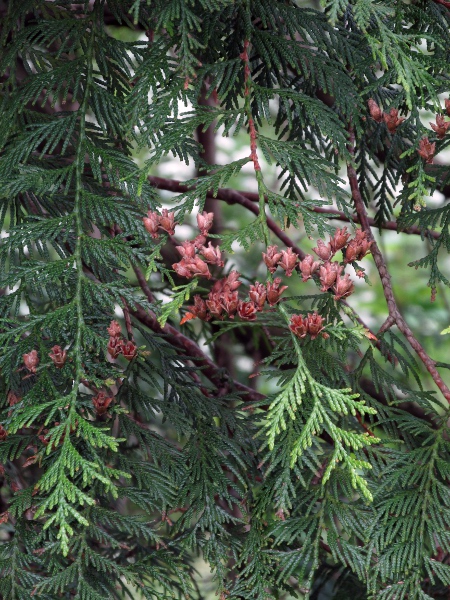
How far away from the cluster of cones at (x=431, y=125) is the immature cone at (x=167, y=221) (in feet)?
1.17

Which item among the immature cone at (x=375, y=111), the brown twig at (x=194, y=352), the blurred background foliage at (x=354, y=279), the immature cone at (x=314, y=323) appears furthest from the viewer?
the blurred background foliage at (x=354, y=279)

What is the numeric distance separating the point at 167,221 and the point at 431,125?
15.9 inches

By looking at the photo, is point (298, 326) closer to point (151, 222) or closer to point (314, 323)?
point (314, 323)

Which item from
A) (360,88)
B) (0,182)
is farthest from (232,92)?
(0,182)

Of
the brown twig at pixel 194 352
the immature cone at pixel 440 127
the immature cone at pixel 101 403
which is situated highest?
the immature cone at pixel 440 127

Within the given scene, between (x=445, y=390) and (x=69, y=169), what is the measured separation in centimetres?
59

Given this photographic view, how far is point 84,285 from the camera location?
82cm

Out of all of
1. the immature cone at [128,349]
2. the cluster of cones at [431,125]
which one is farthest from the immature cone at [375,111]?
the immature cone at [128,349]

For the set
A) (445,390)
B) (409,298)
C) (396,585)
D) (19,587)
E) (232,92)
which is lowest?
(409,298)

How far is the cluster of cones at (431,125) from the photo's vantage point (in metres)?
0.91

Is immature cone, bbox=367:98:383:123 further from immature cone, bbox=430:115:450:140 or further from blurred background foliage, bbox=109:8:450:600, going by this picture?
blurred background foliage, bbox=109:8:450:600

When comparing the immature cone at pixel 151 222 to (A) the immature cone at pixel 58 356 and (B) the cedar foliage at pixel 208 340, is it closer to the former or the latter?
(B) the cedar foliage at pixel 208 340

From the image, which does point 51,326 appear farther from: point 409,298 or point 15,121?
point 409,298

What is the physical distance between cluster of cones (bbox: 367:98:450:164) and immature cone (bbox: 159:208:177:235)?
0.36 m
